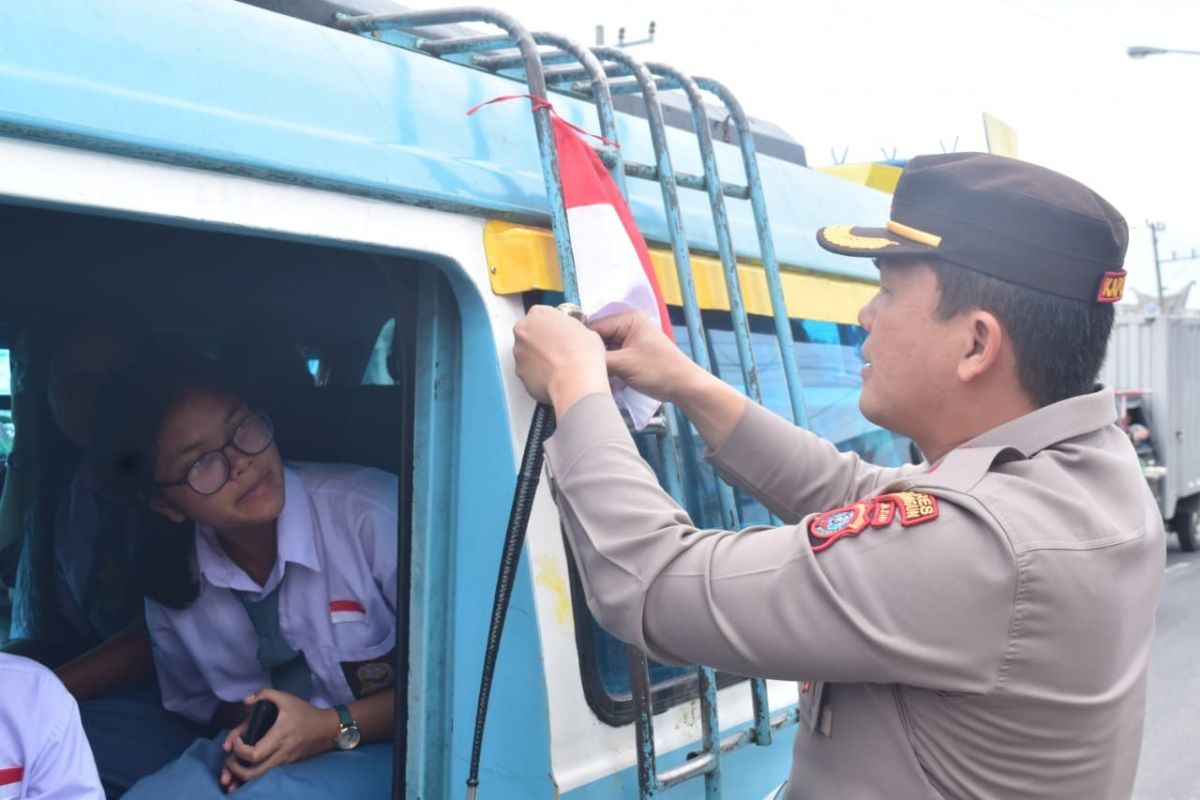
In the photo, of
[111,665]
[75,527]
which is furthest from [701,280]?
[75,527]

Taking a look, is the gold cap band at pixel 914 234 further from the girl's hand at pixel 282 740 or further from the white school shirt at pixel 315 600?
the girl's hand at pixel 282 740

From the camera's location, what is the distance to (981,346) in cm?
148

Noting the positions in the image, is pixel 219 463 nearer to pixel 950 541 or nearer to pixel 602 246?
pixel 602 246

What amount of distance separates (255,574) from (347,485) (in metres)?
0.24

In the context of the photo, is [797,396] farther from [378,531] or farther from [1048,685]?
[1048,685]

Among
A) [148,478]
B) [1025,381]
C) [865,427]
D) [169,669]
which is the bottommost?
[169,669]

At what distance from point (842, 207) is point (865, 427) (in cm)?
59

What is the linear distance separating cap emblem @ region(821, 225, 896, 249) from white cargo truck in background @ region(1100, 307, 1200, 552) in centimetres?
1137

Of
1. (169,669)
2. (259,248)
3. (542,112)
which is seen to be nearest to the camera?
(542,112)

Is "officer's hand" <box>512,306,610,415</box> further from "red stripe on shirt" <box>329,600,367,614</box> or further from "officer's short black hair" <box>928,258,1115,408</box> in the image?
"red stripe on shirt" <box>329,600,367,614</box>

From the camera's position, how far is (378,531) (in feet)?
6.94

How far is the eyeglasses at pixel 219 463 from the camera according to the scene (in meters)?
2.05

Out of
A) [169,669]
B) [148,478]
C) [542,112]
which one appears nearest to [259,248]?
[148,478]

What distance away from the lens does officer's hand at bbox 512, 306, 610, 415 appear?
1.49 m
